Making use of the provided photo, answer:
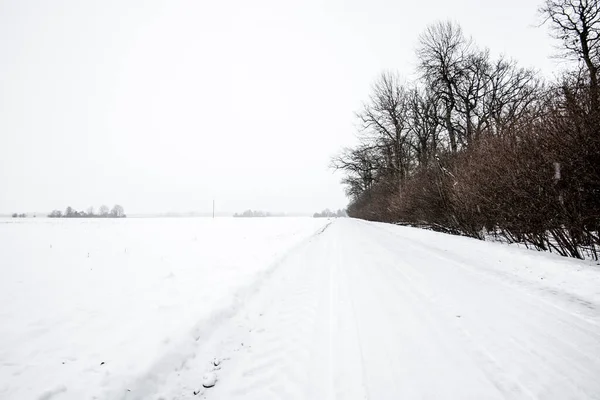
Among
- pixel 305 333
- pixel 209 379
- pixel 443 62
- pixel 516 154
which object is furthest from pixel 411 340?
pixel 443 62

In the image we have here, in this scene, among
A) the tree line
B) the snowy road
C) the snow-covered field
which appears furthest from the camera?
the tree line

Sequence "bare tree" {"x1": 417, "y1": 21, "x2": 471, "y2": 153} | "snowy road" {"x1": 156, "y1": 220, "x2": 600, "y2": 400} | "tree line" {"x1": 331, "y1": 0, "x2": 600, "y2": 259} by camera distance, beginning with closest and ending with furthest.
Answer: "snowy road" {"x1": 156, "y1": 220, "x2": 600, "y2": 400} < "tree line" {"x1": 331, "y1": 0, "x2": 600, "y2": 259} < "bare tree" {"x1": 417, "y1": 21, "x2": 471, "y2": 153}

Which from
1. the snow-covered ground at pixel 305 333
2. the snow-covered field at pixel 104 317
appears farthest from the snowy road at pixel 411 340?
the snow-covered field at pixel 104 317

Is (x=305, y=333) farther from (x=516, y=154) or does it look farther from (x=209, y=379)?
(x=516, y=154)

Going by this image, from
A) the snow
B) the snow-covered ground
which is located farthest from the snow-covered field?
the snow

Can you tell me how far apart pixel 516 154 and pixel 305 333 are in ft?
24.5

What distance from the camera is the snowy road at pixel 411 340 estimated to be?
212 centimetres

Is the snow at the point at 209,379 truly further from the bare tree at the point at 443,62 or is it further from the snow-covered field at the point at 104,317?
the bare tree at the point at 443,62

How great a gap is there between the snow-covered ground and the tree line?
1.42m

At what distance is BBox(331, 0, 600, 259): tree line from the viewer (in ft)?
17.9

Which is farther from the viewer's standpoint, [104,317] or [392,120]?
[392,120]

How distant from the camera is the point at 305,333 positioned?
3.03 meters

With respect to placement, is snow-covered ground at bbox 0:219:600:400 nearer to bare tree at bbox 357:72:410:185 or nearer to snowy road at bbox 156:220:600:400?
snowy road at bbox 156:220:600:400

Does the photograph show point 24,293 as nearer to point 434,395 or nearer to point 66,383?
point 66,383
